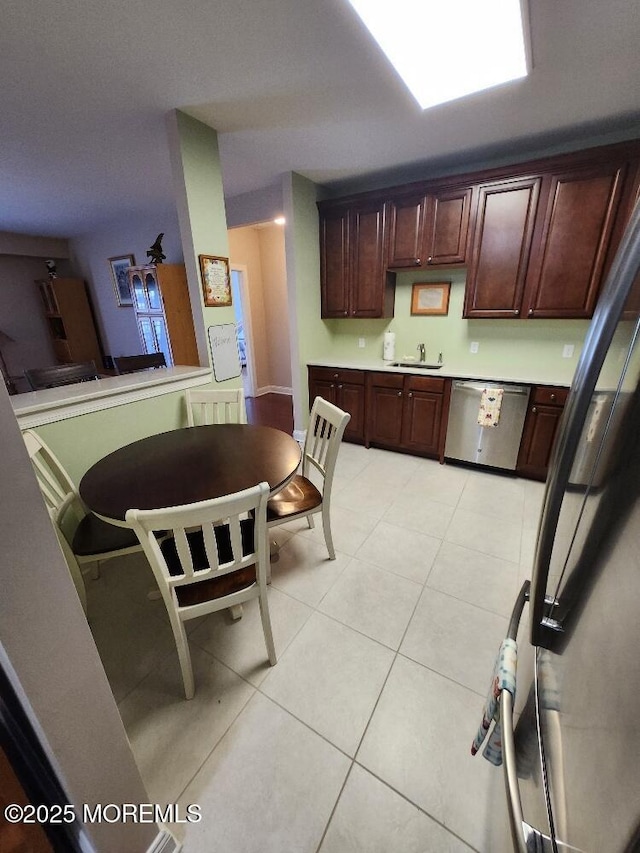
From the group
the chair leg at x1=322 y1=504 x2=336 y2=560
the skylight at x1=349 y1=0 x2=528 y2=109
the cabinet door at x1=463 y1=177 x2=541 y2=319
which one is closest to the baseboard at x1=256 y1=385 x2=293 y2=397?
the cabinet door at x1=463 y1=177 x2=541 y2=319

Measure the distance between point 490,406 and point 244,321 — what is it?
12.4ft

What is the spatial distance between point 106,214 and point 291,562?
4760 mm

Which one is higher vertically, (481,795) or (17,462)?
(17,462)

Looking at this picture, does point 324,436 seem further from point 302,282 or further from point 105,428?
point 302,282

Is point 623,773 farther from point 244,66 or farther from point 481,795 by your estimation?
point 244,66

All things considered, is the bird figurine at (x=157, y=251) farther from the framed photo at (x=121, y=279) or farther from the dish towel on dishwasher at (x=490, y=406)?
the dish towel on dishwasher at (x=490, y=406)

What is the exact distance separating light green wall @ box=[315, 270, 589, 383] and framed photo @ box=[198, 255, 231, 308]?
146cm

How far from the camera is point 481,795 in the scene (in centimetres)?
103

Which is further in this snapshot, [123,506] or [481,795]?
[123,506]

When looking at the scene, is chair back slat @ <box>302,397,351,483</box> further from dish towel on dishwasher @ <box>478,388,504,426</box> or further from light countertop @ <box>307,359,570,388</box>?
dish towel on dishwasher @ <box>478,388,504,426</box>

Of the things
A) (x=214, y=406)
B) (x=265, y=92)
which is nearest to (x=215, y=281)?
(x=214, y=406)

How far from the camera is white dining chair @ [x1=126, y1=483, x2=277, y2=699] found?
98cm

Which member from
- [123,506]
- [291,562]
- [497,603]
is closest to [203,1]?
[123,506]

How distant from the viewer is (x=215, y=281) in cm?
239
